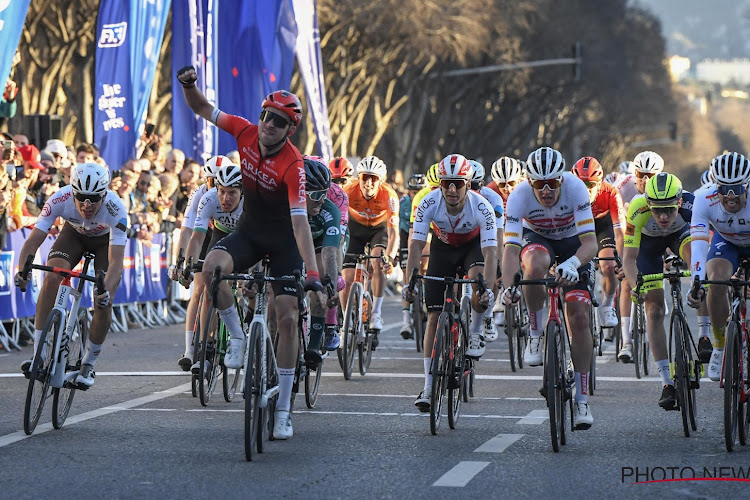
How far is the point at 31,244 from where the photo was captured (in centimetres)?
1107

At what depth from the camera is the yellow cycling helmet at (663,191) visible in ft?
40.0

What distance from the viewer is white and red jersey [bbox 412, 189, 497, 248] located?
1217cm

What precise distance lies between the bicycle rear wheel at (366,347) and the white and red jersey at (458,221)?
267 cm

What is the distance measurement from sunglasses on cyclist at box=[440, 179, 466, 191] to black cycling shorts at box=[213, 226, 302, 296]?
79.9 inches

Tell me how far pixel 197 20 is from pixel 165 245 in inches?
136

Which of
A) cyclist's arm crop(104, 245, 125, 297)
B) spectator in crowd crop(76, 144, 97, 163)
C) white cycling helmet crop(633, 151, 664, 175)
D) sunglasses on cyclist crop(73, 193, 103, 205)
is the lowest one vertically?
cyclist's arm crop(104, 245, 125, 297)

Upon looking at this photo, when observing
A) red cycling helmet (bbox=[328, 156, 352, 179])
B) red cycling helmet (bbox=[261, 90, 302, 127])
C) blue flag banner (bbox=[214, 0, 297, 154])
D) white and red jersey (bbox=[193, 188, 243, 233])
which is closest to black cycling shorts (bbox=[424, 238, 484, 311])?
white and red jersey (bbox=[193, 188, 243, 233])

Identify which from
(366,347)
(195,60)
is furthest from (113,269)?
(195,60)

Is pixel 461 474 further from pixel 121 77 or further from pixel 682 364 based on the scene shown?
pixel 121 77

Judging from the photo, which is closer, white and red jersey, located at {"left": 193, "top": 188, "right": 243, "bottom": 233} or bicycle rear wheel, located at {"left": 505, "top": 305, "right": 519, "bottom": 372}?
white and red jersey, located at {"left": 193, "top": 188, "right": 243, "bottom": 233}

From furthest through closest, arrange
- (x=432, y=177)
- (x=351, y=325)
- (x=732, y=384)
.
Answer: (x=432, y=177)
(x=351, y=325)
(x=732, y=384)

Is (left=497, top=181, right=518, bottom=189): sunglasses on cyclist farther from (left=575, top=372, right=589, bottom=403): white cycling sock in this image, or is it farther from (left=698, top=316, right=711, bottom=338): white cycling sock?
(left=575, top=372, right=589, bottom=403): white cycling sock

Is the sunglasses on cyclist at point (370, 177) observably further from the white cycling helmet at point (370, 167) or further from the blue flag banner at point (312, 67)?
the blue flag banner at point (312, 67)

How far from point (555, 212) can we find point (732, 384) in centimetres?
190
